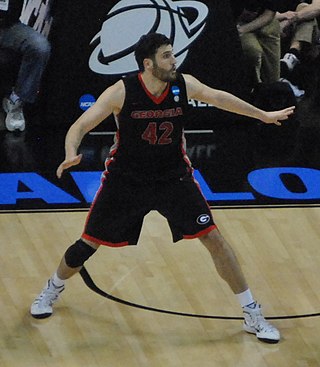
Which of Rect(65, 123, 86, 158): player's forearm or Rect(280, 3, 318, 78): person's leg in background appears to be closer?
Rect(65, 123, 86, 158): player's forearm

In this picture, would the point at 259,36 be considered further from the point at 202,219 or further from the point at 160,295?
the point at 202,219

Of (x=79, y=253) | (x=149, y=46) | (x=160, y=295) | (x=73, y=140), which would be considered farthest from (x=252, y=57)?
(x=73, y=140)

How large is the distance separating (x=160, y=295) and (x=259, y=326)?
772 mm

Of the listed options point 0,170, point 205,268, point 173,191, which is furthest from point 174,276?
point 0,170

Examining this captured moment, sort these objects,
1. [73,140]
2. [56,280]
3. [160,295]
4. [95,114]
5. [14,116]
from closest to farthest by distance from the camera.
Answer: [73,140]
[95,114]
[56,280]
[160,295]
[14,116]

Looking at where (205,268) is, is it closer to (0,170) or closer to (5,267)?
(5,267)

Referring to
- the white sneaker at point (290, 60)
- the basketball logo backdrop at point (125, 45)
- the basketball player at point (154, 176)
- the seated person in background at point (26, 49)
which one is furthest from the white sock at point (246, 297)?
the white sneaker at point (290, 60)

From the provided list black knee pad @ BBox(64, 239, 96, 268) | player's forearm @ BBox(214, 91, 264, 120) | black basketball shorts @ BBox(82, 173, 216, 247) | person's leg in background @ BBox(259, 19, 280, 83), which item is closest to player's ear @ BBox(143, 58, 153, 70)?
player's forearm @ BBox(214, 91, 264, 120)

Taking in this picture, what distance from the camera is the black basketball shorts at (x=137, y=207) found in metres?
6.08

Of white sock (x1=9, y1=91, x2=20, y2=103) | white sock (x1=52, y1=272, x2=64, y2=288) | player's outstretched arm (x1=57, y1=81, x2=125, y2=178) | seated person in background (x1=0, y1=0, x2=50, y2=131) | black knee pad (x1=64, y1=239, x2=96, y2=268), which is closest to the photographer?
player's outstretched arm (x1=57, y1=81, x2=125, y2=178)

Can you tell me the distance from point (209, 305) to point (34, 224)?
1.64 m

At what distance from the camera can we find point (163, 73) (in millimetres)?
5918

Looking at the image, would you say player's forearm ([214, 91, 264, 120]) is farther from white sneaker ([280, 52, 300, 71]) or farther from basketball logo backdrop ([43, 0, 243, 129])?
white sneaker ([280, 52, 300, 71])

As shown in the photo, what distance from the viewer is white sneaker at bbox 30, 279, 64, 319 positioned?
20.8ft
